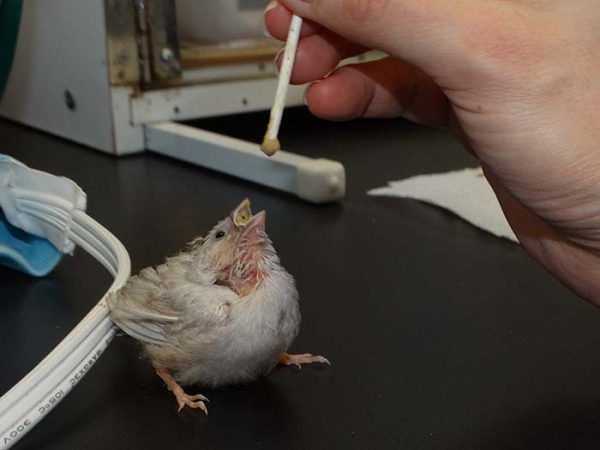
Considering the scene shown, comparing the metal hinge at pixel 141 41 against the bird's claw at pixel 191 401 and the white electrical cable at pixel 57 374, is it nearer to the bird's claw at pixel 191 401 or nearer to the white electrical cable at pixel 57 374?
the white electrical cable at pixel 57 374

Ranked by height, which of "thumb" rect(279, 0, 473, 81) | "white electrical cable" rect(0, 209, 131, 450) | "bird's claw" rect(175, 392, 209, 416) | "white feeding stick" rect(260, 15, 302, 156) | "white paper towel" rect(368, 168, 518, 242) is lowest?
"white paper towel" rect(368, 168, 518, 242)

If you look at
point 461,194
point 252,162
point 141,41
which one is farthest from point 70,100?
point 461,194

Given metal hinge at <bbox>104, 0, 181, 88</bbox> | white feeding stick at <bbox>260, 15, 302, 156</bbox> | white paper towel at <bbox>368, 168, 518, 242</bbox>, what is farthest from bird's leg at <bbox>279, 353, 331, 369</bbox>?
metal hinge at <bbox>104, 0, 181, 88</bbox>

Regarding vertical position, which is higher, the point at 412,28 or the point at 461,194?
the point at 412,28

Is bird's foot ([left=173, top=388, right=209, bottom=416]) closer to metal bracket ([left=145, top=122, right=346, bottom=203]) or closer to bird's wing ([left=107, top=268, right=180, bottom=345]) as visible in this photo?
bird's wing ([left=107, top=268, right=180, bottom=345])

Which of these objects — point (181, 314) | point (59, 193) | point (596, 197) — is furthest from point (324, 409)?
point (59, 193)

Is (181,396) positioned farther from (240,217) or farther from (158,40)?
(158,40)

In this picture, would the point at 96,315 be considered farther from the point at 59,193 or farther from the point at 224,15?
the point at 224,15
